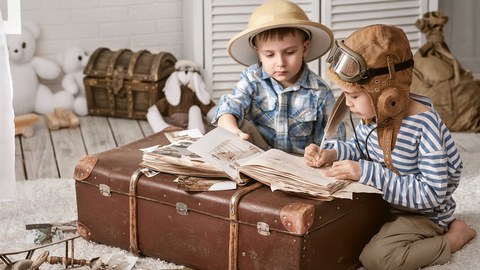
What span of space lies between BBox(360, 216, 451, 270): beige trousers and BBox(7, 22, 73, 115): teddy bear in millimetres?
2214

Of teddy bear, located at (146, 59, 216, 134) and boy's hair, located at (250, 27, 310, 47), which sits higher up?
boy's hair, located at (250, 27, 310, 47)

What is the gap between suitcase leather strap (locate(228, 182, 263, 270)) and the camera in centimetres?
205

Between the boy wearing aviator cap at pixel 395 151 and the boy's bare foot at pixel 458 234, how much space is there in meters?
0.04

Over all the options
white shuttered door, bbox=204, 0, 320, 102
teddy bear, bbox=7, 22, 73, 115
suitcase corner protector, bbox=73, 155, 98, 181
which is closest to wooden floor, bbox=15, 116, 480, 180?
teddy bear, bbox=7, 22, 73, 115

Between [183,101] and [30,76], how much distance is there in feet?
2.51

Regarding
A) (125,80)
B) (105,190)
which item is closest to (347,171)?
(105,190)

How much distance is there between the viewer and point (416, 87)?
12.0 ft

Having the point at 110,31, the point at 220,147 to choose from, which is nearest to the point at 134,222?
the point at 220,147

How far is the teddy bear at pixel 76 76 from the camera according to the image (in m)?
4.01

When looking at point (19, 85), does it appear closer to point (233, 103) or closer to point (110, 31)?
point (110, 31)

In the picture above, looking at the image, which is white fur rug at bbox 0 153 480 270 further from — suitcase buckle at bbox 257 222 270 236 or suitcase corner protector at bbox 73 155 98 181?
suitcase buckle at bbox 257 222 270 236

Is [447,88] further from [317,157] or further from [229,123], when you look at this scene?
[317,157]

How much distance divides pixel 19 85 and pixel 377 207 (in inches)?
87.4

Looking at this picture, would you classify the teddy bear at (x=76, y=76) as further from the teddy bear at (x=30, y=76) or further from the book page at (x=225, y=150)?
the book page at (x=225, y=150)
